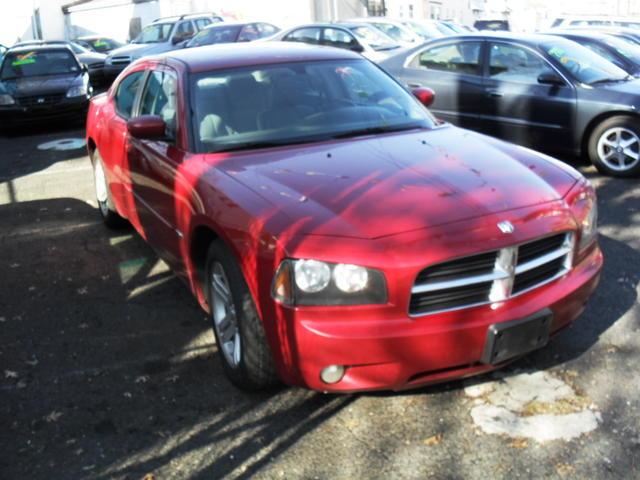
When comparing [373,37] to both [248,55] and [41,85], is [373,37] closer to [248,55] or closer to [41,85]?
[41,85]

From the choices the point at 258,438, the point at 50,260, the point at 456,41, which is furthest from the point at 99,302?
the point at 456,41

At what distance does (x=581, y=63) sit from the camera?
27.1 feet

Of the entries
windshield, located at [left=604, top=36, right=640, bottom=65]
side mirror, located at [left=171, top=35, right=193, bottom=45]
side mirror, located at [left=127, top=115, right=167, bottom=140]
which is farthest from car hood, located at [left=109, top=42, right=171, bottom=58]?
side mirror, located at [left=127, top=115, right=167, bottom=140]

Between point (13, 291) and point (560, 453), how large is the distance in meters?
3.88

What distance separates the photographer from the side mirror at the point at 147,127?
434 centimetres

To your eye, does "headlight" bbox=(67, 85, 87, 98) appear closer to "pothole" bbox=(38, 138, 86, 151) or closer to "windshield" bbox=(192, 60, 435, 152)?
"pothole" bbox=(38, 138, 86, 151)

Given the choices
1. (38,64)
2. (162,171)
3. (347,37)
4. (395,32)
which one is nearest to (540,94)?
(162,171)

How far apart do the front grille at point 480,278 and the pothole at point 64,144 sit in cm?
933

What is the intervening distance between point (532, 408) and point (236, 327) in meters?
1.42

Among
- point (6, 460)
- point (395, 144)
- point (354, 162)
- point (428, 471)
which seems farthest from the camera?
point (395, 144)

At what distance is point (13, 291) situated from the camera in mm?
5297

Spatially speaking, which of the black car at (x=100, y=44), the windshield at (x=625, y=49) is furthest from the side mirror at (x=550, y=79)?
the black car at (x=100, y=44)

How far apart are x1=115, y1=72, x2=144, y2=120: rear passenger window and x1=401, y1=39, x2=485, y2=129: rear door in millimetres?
4271

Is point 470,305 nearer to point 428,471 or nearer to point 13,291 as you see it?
point 428,471
